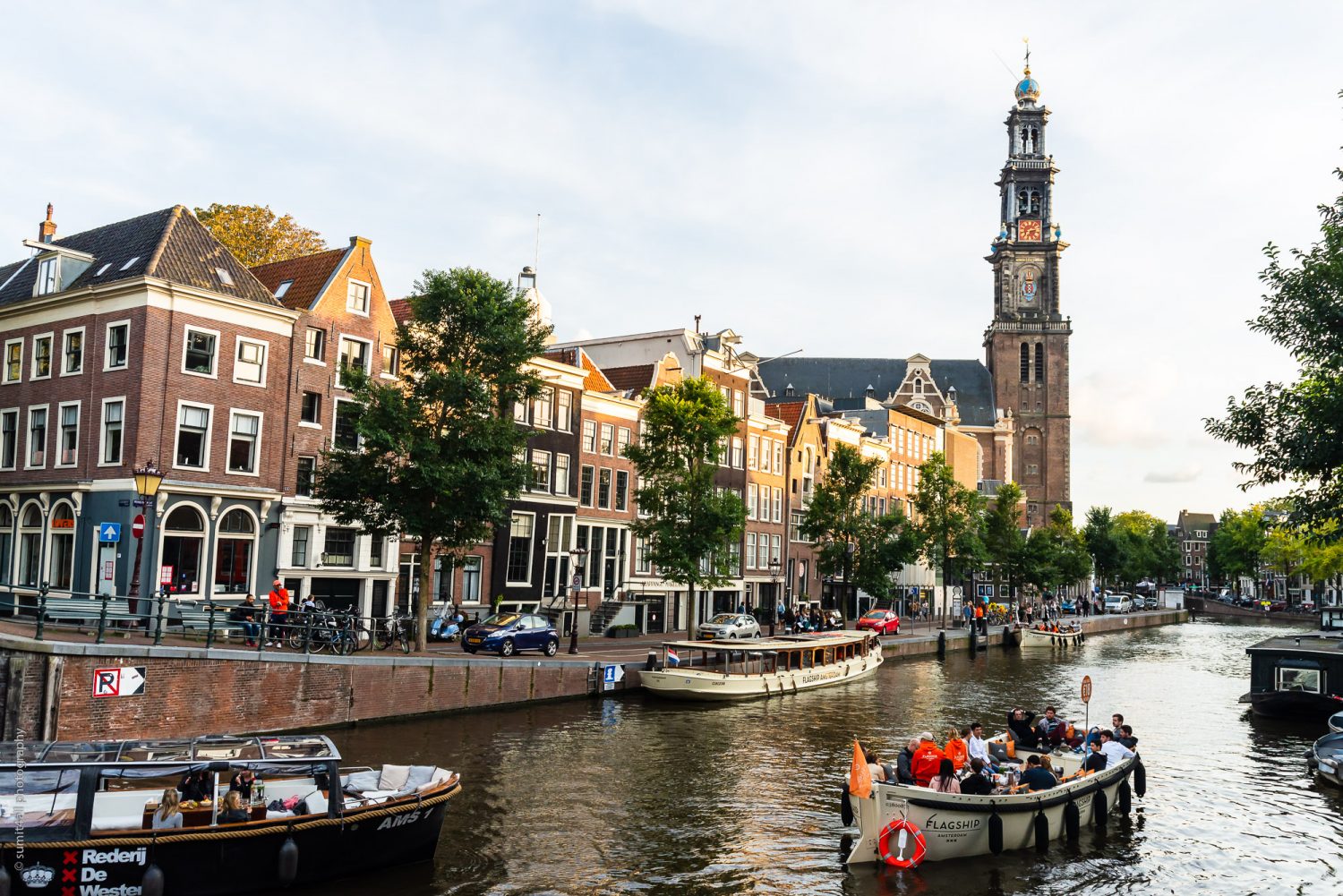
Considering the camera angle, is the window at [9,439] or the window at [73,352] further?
the window at [9,439]

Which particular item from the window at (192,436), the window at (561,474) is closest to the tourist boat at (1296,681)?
the window at (561,474)

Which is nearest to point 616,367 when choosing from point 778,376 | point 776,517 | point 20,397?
point 776,517

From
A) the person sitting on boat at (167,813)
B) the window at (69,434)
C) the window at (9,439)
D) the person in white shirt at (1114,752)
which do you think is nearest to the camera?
the person sitting on boat at (167,813)

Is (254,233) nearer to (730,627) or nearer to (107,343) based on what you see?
(107,343)

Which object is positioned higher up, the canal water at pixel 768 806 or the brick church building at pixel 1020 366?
the brick church building at pixel 1020 366

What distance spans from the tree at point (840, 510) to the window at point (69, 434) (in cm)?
4322

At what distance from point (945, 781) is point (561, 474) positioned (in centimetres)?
3426

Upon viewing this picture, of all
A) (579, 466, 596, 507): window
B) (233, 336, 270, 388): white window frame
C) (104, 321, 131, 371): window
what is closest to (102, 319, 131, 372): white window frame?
(104, 321, 131, 371): window

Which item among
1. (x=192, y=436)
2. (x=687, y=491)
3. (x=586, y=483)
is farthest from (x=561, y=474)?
(x=192, y=436)

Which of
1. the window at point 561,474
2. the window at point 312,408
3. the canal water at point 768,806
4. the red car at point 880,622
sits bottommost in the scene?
the canal water at point 768,806

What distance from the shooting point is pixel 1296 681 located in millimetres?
42938

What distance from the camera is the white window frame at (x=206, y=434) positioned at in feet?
121

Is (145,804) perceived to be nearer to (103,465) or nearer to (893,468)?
(103,465)

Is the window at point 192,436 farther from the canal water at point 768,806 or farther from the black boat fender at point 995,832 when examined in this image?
the black boat fender at point 995,832
